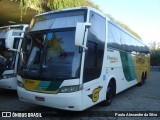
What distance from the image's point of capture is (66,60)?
588 cm

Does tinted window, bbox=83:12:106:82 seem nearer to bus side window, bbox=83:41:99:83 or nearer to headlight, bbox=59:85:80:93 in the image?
bus side window, bbox=83:41:99:83

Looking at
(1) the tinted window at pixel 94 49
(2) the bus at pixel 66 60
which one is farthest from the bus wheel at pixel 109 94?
(1) the tinted window at pixel 94 49

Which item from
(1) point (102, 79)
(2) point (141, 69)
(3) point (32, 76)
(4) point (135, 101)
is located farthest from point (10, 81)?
(2) point (141, 69)

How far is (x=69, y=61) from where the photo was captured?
5.84 meters

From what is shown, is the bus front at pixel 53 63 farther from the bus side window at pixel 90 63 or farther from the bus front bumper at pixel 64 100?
the bus side window at pixel 90 63

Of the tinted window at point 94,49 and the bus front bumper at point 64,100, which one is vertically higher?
the tinted window at point 94,49

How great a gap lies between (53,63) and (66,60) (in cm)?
38

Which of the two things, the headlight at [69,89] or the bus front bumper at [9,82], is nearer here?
the headlight at [69,89]

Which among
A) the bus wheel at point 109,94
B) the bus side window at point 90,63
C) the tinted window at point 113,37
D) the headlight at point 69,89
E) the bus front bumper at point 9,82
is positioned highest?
the tinted window at point 113,37

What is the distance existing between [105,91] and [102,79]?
527 mm

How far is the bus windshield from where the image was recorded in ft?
19.1

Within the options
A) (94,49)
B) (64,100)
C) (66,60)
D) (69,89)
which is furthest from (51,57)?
(94,49)

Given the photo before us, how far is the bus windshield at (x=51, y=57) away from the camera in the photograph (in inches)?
229

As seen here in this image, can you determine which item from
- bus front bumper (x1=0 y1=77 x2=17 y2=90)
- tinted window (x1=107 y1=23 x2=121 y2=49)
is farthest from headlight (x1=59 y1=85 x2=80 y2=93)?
bus front bumper (x1=0 y1=77 x2=17 y2=90)
